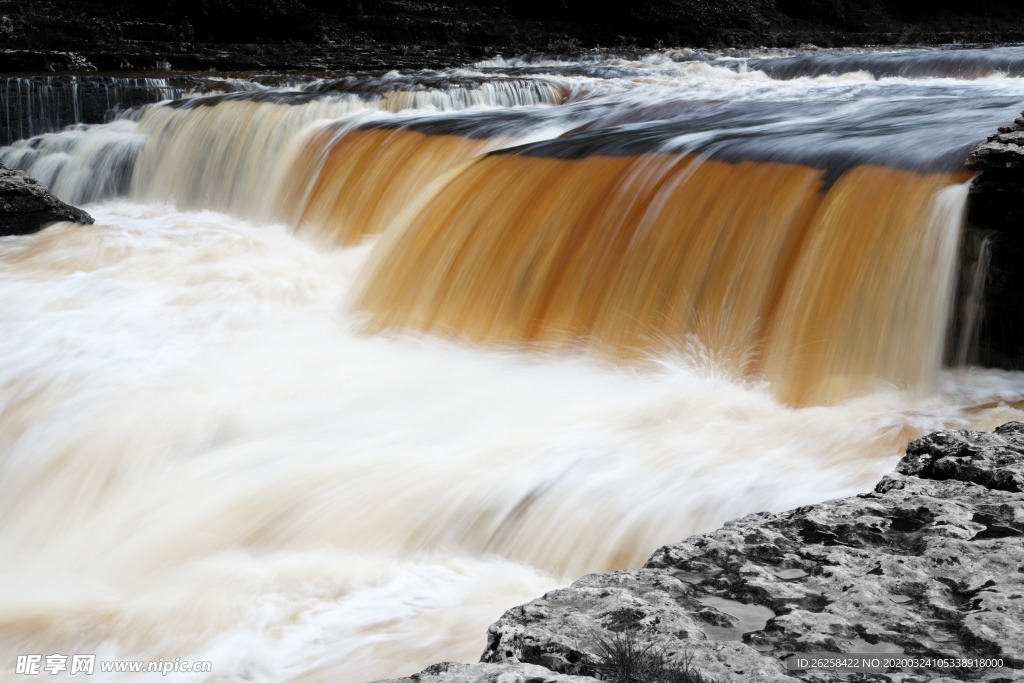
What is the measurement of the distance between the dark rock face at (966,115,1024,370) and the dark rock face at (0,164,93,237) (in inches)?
229

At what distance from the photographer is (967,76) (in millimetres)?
11062

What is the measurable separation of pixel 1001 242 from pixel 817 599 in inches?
119

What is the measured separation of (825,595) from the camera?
5.54 feet

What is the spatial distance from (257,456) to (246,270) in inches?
99.3

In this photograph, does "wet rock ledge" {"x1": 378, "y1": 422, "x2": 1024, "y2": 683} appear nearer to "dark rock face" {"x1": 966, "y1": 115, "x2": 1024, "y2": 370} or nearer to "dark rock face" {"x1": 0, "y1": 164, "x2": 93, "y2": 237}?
"dark rock face" {"x1": 966, "y1": 115, "x2": 1024, "y2": 370}

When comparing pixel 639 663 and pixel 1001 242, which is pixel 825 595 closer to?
pixel 639 663

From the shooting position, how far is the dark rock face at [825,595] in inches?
60.2

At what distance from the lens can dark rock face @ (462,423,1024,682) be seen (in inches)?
60.2

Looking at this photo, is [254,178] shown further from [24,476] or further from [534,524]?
[534,524]

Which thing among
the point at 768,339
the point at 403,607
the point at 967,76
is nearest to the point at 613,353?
the point at 768,339

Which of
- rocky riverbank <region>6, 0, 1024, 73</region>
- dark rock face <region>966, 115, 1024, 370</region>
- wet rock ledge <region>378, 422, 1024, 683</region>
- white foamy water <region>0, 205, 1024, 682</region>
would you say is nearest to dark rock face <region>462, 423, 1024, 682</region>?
wet rock ledge <region>378, 422, 1024, 683</region>

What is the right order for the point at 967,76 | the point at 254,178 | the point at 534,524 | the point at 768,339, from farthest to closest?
the point at 967,76
the point at 254,178
the point at 768,339
the point at 534,524

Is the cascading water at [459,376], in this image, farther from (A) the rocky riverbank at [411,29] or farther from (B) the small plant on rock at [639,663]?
(A) the rocky riverbank at [411,29]

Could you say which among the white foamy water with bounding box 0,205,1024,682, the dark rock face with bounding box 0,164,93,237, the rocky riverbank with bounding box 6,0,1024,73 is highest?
the rocky riverbank with bounding box 6,0,1024,73
